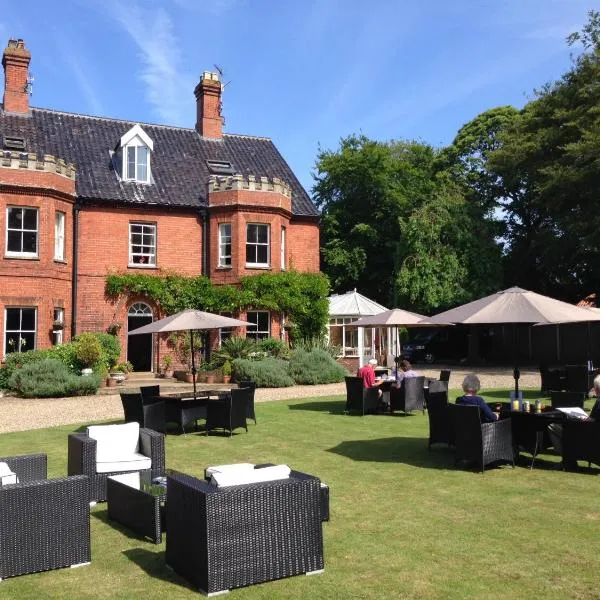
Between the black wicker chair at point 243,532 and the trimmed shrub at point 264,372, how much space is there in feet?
49.5

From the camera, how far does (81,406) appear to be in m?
16.5

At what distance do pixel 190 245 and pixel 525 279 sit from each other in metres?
19.9

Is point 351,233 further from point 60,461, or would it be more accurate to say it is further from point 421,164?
point 60,461

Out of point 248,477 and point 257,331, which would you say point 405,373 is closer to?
point 248,477

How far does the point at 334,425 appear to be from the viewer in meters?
12.6

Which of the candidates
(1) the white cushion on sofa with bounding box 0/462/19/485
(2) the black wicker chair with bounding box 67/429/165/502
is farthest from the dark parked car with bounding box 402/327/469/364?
(1) the white cushion on sofa with bounding box 0/462/19/485

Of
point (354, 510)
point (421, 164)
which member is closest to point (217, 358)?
point (354, 510)

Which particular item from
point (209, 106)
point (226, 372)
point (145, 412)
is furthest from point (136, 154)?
point (145, 412)

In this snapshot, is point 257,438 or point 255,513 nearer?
point 255,513

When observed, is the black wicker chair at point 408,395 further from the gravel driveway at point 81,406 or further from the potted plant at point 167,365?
the potted plant at point 167,365

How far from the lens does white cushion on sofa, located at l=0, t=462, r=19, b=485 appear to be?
6.11m

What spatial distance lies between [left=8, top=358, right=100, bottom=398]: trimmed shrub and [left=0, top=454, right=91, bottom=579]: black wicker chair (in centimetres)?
1419

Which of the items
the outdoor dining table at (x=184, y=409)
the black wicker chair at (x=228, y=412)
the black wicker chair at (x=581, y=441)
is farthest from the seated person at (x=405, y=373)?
the black wicker chair at (x=581, y=441)

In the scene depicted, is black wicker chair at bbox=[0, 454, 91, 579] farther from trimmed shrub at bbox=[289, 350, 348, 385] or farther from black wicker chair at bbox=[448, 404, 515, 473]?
trimmed shrub at bbox=[289, 350, 348, 385]
